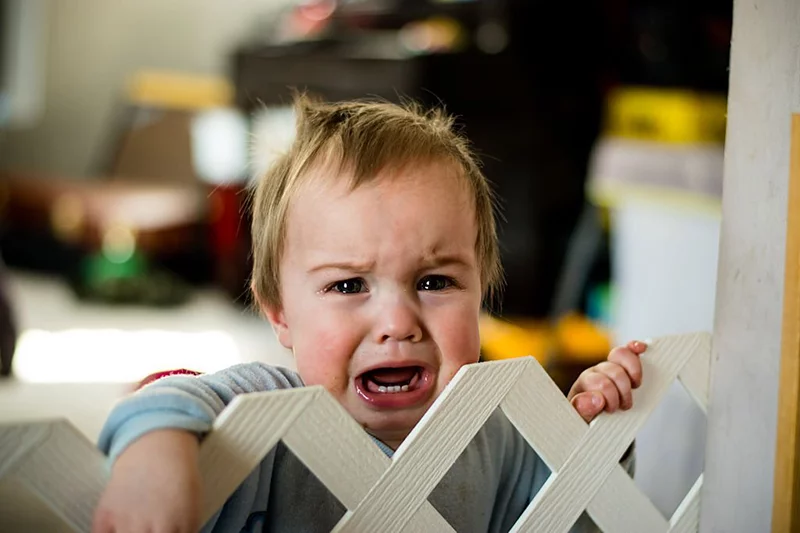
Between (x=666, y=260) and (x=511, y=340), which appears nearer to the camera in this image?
(x=666, y=260)

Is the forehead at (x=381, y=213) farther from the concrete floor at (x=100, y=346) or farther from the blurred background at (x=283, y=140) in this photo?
the concrete floor at (x=100, y=346)

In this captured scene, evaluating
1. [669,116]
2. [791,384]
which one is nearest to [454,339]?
[791,384]

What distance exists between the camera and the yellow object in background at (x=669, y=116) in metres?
2.12

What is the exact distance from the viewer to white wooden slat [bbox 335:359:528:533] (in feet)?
2.30

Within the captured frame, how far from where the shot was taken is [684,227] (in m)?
1.83

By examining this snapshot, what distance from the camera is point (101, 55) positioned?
4211 millimetres

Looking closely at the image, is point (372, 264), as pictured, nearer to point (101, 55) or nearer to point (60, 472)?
point (60, 472)

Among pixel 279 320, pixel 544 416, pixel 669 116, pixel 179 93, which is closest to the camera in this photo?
pixel 544 416

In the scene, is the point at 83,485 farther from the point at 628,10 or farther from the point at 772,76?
the point at 628,10

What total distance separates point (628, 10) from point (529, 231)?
62cm

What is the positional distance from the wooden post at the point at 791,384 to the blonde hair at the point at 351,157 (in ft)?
0.78

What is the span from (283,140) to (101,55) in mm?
2718

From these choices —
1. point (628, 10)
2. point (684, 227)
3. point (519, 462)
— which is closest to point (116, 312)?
point (628, 10)

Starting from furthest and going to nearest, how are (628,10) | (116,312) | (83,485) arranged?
(116,312), (628,10), (83,485)
